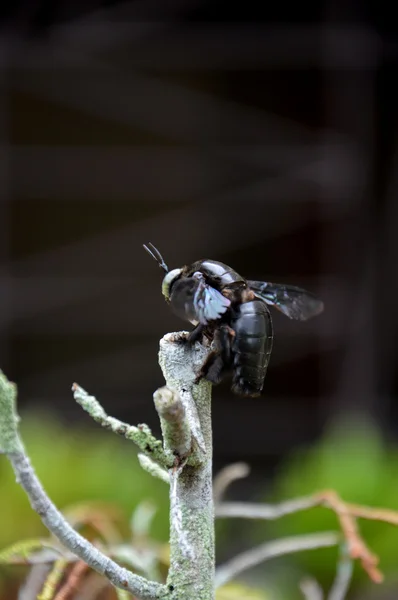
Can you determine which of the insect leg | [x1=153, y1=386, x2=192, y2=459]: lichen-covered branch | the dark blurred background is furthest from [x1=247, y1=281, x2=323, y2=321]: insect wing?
the dark blurred background

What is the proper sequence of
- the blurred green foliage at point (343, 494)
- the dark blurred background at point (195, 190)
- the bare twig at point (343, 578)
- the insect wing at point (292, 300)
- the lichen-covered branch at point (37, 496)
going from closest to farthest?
the lichen-covered branch at point (37, 496) → the bare twig at point (343, 578) → the insect wing at point (292, 300) → the blurred green foliage at point (343, 494) → the dark blurred background at point (195, 190)

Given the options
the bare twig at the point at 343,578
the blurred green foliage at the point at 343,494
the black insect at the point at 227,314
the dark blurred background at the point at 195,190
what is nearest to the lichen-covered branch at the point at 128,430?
the black insect at the point at 227,314

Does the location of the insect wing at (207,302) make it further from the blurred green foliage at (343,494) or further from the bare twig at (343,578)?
the blurred green foliage at (343,494)

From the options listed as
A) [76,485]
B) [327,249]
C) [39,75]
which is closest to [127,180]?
[39,75]

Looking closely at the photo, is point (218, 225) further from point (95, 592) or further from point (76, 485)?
point (95, 592)

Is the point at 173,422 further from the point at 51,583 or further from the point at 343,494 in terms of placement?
the point at 343,494

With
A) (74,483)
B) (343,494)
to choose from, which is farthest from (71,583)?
(343,494)

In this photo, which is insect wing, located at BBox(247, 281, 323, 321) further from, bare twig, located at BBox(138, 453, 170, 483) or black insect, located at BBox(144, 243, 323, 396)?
bare twig, located at BBox(138, 453, 170, 483)
